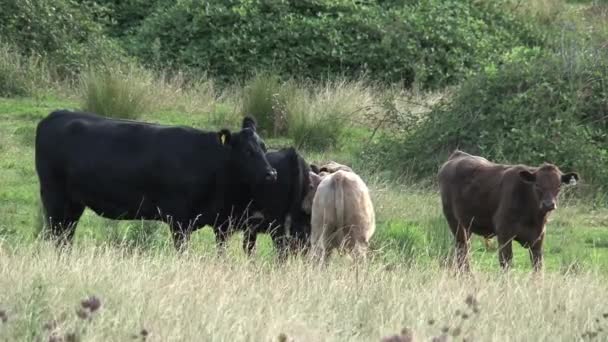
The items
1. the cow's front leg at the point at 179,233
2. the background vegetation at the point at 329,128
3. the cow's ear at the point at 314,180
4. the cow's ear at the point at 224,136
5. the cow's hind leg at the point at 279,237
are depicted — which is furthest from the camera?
the cow's ear at the point at 314,180

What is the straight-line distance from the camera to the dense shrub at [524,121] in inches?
632

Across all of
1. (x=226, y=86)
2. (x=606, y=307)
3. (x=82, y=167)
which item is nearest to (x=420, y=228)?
(x=82, y=167)

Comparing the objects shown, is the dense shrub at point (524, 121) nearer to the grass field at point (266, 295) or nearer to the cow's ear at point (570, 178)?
the grass field at point (266, 295)

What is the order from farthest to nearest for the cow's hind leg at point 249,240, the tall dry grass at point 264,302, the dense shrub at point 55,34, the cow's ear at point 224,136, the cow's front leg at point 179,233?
the dense shrub at point 55,34
the cow's ear at point 224,136
the cow's hind leg at point 249,240
the cow's front leg at point 179,233
the tall dry grass at point 264,302

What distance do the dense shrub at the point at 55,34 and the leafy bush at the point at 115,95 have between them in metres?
2.61

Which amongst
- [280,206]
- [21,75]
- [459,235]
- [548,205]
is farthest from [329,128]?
[548,205]

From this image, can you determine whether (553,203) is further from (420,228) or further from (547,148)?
(547,148)

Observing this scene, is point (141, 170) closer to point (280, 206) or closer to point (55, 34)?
point (280, 206)

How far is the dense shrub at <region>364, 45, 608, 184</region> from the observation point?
16.1 m

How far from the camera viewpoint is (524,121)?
16594 millimetres

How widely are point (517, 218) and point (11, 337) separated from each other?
578 cm

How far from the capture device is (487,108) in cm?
1714

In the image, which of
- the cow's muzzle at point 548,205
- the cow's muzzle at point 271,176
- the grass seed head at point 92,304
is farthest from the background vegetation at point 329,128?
the cow's muzzle at point 271,176

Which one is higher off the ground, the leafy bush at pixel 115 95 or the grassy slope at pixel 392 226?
the grassy slope at pixel 392 226
